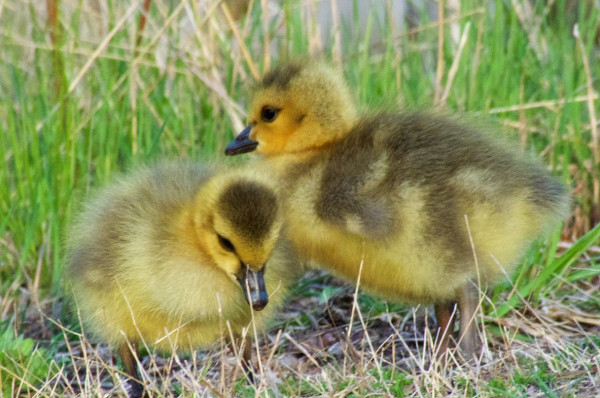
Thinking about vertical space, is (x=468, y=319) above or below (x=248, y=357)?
above

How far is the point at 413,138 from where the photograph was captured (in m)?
2.87

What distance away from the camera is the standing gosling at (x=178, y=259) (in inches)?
103

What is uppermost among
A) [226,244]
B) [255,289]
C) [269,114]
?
[269,114]

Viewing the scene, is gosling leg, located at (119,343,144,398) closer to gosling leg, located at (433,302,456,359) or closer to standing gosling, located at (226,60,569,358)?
standing gosling, located at (226,60,569,358)

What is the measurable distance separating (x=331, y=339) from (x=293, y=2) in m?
1.89

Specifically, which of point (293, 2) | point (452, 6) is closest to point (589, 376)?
point (293, 2)

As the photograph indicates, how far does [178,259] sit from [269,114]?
0.67 metres

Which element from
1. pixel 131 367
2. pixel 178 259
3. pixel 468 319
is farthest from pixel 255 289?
pixel 468 319

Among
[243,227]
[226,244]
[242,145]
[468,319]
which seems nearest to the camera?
[243,227]

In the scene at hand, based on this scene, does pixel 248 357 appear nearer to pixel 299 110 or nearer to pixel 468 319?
pixel 468 319

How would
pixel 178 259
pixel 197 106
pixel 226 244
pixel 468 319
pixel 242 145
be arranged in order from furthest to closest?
pixel 197 106 < pixel 242 145 < pixel 468 319 < pixel 178 259 < pixel 226 244

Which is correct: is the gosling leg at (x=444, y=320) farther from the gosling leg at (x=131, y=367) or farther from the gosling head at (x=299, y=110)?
the gosling leg at (x=131, y=367)

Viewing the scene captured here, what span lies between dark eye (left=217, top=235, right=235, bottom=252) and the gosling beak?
65 centimetres

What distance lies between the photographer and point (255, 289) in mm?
2650
